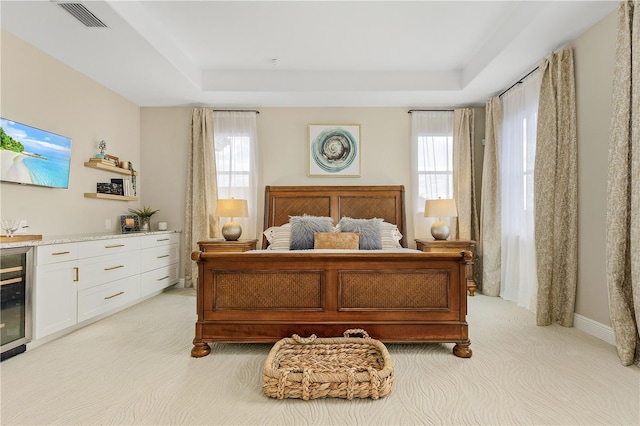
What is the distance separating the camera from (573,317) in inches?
123

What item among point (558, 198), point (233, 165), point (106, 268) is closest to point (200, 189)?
point (233, 165)

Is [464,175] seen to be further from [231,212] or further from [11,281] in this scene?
[11,281]

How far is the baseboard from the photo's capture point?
271cm

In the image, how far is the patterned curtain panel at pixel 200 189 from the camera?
15.7ft

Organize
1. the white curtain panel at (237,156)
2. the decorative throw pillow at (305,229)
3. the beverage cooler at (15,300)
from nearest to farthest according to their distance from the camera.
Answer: the beverage cooler at (15,300)
the decorative throw pillow at (305,229)
the white curtain panel at (237,156)

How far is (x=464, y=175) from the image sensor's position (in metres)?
4.82

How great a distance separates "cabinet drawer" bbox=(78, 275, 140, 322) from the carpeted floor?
0.97ft

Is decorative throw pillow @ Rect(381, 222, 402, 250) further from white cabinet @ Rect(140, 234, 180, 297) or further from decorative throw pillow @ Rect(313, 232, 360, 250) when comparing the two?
white cabinet @ Rect(140, 234, 180, 297)

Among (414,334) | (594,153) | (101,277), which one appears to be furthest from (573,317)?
(101,277)

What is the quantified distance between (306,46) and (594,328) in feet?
13.1

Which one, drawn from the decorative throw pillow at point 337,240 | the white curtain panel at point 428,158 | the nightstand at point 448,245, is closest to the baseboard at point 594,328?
the nightstand at point 448,245

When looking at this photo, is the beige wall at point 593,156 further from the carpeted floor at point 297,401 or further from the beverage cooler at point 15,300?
the beverage cooler at point 15,300

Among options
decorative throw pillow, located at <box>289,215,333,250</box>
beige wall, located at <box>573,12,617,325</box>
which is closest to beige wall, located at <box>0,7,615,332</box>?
beige wall, located at <box>573,12,617,325</box>

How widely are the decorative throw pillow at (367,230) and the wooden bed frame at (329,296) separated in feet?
4.69
